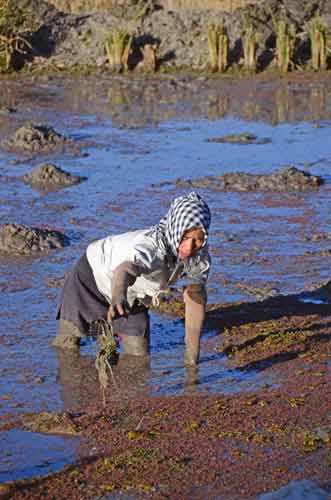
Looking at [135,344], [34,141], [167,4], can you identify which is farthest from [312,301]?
[167,4]

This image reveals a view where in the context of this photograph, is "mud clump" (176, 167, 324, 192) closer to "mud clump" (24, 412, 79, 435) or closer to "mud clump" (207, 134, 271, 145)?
"mud clump" (207, 134, 271, 145)

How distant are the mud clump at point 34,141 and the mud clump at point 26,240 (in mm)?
4327

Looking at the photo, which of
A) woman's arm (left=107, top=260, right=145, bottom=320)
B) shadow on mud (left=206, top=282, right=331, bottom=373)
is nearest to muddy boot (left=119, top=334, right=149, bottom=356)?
shadow on mud (left=206, top=282, right=331, bottom=373)

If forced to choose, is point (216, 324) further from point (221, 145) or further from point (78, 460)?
point (221, 145)

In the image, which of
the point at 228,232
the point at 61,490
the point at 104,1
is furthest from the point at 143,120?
the point at 61,490

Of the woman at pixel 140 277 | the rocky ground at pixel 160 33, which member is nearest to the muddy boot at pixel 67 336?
the woman at pixel 140 277

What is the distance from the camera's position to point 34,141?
13203 millimetres

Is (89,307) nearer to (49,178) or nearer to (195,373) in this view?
(195,373)

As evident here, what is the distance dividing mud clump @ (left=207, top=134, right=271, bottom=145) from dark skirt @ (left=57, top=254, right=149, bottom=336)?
776 cm

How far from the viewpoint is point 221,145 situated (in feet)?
44.3

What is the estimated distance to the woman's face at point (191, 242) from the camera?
5.36 metres

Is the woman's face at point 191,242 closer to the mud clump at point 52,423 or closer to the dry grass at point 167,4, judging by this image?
the mud clump at point 52,423

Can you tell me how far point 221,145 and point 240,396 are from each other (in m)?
8.22

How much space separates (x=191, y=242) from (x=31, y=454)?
1252 millimetres
